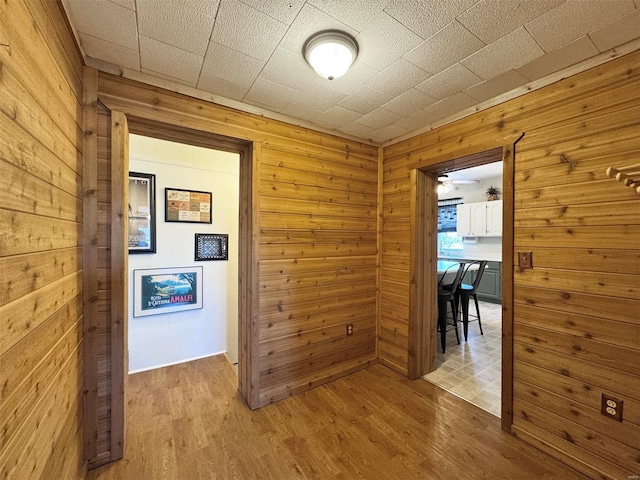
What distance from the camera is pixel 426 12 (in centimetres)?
129

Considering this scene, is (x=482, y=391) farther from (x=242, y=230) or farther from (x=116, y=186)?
(x=116, y=186)

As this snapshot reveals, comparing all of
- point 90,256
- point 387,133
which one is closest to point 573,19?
point 387,133

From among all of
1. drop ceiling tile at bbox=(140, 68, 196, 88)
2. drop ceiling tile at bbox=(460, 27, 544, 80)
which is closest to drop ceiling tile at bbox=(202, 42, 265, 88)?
drop ceiling tile at bbox=(140, 68, 196, 88)

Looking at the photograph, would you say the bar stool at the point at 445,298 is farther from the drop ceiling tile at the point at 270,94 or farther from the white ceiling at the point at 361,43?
the drop ceiling tile at the point at 270,94

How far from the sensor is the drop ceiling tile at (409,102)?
2.03 metres

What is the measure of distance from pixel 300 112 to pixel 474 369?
3.09 m

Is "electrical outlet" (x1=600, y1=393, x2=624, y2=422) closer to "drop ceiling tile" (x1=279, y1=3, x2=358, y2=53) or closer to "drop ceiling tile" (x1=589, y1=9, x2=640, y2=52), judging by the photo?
"drop ceiling tile" (x1=589, y1=9, x2=640, y2=52)

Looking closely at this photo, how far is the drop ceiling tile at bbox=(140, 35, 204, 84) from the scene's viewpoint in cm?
153

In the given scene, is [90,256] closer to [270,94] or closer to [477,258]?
[270,94]

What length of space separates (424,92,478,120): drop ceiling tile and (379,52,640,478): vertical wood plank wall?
215 mm

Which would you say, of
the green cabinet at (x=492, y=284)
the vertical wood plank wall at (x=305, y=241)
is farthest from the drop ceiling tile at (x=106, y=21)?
the green cabinet at (x=492, y=284)

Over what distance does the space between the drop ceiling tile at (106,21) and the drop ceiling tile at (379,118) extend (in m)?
1.68

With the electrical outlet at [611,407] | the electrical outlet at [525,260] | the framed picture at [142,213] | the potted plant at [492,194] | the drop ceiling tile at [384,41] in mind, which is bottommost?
the electrical outlet at [611,407]

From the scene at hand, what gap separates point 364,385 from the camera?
2580 mm
